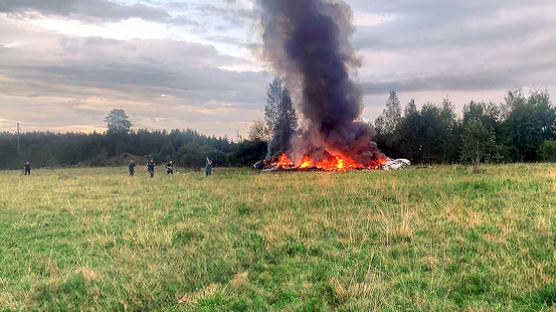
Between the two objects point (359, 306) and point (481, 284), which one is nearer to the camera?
point (359, 306)

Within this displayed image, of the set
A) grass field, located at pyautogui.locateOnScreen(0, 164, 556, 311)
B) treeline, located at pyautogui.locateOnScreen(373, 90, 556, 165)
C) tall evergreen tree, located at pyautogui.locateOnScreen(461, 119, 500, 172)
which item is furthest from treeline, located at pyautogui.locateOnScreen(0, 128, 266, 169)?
grass field, located at pyautogui.locateOnScreen(0, 164, 556, 311)

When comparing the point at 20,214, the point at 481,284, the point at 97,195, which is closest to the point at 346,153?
the point at 97,195

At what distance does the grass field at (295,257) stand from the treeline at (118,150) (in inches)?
1860

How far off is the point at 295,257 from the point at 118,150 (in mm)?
105377

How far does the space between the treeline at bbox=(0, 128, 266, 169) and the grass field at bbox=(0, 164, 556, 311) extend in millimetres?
47250

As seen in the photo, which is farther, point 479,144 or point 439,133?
point 439,133

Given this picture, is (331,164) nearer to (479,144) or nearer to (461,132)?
(479,144)

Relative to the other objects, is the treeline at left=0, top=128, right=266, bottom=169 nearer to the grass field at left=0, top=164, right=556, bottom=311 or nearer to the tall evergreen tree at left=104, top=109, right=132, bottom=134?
the tall evergreen tree at left=104, top=109, right=132, bottom=134

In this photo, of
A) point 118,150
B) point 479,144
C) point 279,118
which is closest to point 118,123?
point 118,150

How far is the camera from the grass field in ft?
19.6

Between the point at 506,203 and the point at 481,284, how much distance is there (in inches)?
283

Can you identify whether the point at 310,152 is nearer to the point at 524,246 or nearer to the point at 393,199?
the point at 393,199

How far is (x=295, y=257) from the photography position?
8.09m

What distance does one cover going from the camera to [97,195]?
67.1 ft
